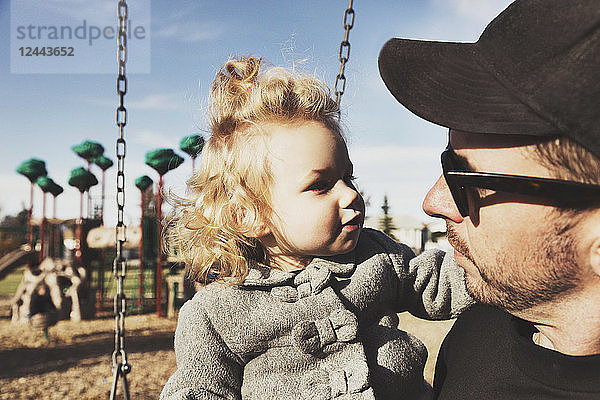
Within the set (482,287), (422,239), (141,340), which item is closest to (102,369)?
(141,340)

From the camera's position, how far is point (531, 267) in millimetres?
1228

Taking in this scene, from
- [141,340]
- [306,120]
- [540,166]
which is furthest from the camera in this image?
[141,340]

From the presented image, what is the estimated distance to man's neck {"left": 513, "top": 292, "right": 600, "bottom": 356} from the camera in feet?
4.00

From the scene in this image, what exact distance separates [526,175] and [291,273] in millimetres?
750

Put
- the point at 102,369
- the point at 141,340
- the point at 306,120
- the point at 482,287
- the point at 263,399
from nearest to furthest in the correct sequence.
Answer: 1. the point at 482,287
2. the point at 263,399
3. the point at 306,120
4. the point at 102,369
5. the point at 141,340

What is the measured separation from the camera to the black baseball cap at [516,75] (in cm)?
103

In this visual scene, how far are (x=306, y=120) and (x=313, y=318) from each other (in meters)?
0.61

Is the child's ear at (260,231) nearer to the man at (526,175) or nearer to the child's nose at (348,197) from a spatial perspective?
the child's nose at (348,197)

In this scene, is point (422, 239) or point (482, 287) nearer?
point (482, 287)

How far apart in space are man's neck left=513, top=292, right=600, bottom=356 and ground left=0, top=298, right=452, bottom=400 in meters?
4.49

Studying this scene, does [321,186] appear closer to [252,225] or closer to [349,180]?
[349,180]

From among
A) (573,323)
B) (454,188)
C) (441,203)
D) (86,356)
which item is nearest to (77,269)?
(86,356)

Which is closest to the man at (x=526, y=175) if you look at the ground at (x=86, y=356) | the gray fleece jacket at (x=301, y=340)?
the gray fleece jacket at (x=301, y=340)

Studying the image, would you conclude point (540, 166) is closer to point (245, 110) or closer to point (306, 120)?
point (306, 120)
